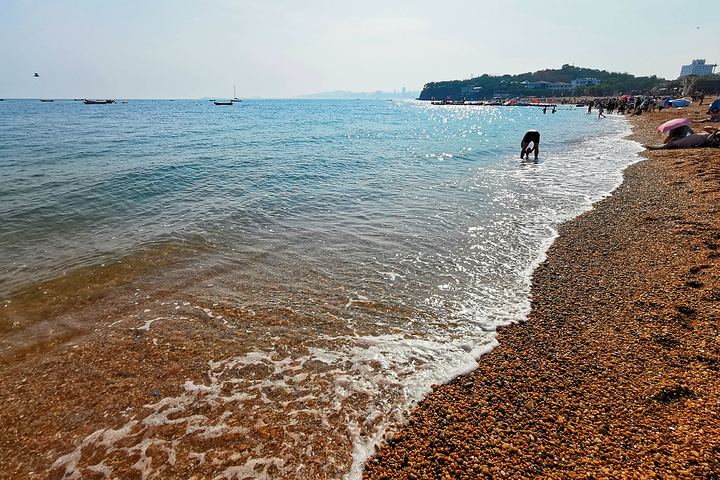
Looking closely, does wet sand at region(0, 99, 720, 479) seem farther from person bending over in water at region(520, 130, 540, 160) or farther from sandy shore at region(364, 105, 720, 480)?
person bending over in water at region(520, 130, 540, 160)

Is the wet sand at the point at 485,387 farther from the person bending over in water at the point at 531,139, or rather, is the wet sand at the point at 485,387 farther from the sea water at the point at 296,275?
the person bending over in water at the point at 531,139

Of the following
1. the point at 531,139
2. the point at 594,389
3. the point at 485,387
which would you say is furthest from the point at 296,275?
the point at 531,139

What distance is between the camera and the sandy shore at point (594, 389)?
3.28 meters

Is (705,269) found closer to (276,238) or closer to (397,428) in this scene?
(397,428)

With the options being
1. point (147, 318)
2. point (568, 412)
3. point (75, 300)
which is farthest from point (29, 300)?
point (568, 412)

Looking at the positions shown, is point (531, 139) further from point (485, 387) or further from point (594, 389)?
point (485, 387)

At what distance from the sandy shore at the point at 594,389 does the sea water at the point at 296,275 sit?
488 millimetres

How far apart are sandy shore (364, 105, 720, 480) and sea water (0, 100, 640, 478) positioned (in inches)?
19.2

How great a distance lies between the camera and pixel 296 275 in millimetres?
7809

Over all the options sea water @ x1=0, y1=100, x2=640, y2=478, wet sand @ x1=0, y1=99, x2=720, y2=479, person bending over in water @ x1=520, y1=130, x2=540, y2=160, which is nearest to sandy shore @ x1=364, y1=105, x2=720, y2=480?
wet sand @ x1=0, y1=99, x2=720, y2=479

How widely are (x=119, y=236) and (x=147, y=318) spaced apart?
5594 mm

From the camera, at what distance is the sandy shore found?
10.8 feet

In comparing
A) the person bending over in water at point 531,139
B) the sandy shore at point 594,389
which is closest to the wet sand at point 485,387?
the sandy shore at point 594,389

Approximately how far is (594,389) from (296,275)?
6.05 m
